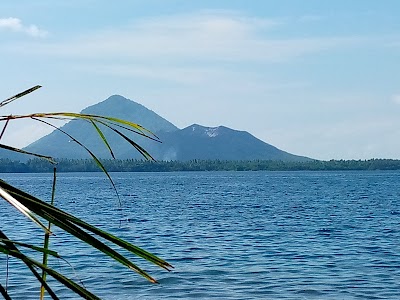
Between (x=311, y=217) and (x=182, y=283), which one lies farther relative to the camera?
(x=311, y=217)

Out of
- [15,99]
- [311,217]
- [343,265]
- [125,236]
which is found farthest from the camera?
[311,217]

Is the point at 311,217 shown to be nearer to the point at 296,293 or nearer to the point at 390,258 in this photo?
the point at 390,258

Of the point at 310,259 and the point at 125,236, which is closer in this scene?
the point at 310,259

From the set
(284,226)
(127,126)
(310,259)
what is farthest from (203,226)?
(127,126)

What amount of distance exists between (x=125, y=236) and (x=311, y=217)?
17.8 m

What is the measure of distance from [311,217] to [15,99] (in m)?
52.0

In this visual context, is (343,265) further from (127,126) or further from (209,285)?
(127,126)

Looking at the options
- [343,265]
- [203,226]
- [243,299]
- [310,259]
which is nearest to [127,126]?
[243,299]

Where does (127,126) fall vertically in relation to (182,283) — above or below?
above

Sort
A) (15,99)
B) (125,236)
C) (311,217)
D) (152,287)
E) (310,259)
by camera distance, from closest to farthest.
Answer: (15,99) < (152,287) < (310,259) < (125,236) < (311,217)

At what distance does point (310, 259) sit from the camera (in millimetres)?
27766

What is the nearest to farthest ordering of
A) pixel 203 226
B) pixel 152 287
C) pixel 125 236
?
pixel 152 287
pixel 125 236
pixel 203 226

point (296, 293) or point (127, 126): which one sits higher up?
point (127, 126)

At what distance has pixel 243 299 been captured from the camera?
1898 cm
